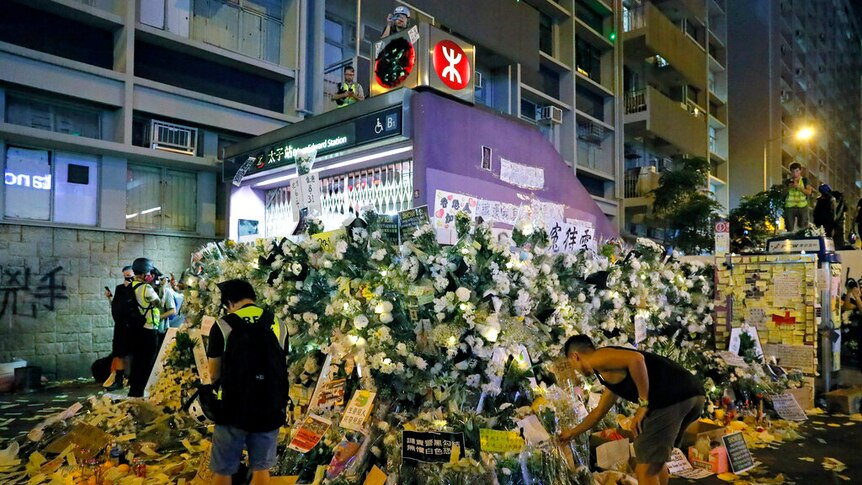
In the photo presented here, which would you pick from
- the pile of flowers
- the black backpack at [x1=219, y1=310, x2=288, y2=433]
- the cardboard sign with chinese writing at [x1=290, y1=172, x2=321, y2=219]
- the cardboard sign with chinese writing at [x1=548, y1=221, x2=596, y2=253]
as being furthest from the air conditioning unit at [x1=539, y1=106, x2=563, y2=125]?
the black backpack at [x1=219, y1=310, x2=288, y2=433]

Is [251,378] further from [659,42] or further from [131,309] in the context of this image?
[659,42]

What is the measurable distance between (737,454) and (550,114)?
55.9ft

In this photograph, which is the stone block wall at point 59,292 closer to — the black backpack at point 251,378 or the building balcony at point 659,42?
the black backpack at point 251,378

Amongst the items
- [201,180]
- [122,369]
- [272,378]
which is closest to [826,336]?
[272,378]

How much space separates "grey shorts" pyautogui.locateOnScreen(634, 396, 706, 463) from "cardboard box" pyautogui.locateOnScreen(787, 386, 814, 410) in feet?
16.5

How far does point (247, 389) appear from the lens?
13.0 feet

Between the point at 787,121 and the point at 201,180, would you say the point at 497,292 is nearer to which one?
the point at 201,180

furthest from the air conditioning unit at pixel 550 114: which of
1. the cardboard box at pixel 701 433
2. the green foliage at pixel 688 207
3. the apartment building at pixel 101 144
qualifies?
the cardboard box at pixel 701 433

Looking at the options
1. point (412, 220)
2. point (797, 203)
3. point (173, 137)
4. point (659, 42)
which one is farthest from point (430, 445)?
point (659, 42)

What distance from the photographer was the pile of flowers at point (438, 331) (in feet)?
15.3

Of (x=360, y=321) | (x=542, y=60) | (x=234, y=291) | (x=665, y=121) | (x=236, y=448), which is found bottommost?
(x=236, y=448)

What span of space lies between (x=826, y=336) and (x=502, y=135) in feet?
18.9

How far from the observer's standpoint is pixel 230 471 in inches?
160

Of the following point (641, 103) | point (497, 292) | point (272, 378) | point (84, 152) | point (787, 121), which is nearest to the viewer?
point (272, 378)
